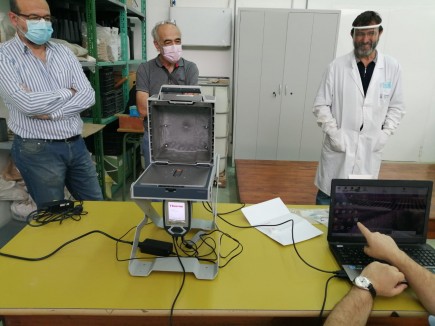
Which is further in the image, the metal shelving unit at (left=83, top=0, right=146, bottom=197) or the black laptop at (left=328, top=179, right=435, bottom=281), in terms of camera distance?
the metal shelving unit at (left=83, top=0, right=146, bottom=197)

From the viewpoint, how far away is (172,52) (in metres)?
2.05

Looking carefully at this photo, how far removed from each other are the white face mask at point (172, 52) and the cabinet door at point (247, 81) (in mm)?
1715

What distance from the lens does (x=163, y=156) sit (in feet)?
3.94

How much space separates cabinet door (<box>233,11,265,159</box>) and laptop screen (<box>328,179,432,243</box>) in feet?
9.31

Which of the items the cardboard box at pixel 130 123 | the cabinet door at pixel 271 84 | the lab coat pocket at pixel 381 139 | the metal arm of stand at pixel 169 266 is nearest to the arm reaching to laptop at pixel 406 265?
the metal arm of stand at pixel 169 266

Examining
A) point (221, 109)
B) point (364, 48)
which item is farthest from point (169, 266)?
point (221, 109)

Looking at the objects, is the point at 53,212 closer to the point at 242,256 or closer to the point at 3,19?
the point at 242,256

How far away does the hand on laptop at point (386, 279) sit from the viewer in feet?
3.01

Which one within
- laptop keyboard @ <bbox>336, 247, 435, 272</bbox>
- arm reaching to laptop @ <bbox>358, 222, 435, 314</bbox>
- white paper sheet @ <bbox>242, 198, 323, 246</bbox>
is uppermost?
arm reaching to laptop @ <bbox>358, 222, 435, 314</bbox>

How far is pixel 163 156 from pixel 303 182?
2.37 meters

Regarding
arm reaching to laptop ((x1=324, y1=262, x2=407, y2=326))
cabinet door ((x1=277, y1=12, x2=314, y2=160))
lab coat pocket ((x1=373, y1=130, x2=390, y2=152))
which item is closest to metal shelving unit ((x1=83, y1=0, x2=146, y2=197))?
cabinet door ((x1=277, y1=12, x2=314, y2=160))

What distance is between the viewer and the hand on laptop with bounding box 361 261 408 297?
36.1 inches

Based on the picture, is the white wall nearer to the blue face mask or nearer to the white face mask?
the white face mask

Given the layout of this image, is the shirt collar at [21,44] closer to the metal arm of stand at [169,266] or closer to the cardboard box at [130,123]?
the metal arm of stand at [169,266]
